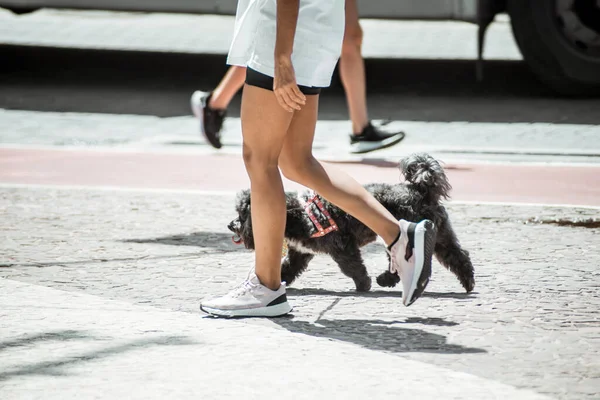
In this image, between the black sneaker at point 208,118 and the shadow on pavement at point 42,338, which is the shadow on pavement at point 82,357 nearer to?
the shadow on pavement at point 42,338

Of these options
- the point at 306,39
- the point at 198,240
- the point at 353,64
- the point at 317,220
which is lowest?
the point at 198,240

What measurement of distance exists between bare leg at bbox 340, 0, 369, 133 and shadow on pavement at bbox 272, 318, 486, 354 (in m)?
3.84

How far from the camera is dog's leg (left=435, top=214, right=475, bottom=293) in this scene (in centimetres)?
530

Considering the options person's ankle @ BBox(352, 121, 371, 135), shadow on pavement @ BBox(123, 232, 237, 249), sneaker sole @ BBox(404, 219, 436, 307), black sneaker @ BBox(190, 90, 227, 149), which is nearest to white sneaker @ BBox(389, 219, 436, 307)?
sneaker sole @ BBox(404, 219, 436, 307)

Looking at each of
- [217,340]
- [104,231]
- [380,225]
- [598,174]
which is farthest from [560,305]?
[598,174]

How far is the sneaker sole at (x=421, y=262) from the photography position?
15.6ft

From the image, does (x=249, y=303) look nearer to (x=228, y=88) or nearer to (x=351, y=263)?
(x=351, y=263)

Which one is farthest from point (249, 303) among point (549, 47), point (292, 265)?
point (549, 47)

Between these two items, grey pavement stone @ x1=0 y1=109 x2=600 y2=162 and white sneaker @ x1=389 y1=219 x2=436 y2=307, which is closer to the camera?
white sneaker @ x1=389 y1=219 x2=436 y2=307

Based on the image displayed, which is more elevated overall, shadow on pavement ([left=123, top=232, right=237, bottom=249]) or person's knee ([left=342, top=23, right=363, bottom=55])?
person's knee ([left=342, top=23, right=363, bottom=55])

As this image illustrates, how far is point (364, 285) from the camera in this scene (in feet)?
17.6

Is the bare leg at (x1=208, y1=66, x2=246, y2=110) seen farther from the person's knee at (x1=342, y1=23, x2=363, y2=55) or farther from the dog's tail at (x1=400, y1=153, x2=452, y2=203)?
the dog's tail at (x1=400, y1=153, x2=452, y2=203)

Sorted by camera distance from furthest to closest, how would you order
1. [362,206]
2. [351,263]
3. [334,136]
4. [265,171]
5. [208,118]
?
[334,136] < [208,118] < [351,263] < [362,206] < [265,171]

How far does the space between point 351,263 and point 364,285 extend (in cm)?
13
